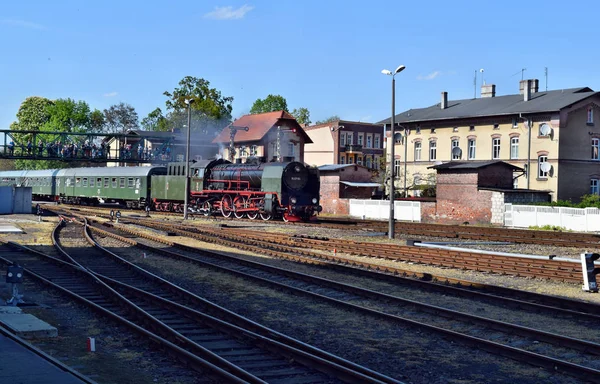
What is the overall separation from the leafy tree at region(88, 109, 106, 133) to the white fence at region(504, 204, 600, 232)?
96587 millimetres

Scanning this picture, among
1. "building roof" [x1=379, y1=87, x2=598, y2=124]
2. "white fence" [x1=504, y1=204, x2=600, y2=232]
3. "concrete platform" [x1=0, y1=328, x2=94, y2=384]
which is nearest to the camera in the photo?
"concrete platform" [x1=0, y1=328, x2=94, y2=384]

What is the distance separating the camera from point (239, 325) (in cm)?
1072

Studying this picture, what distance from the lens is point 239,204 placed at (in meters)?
38.2

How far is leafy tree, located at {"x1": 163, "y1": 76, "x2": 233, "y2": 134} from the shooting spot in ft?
284

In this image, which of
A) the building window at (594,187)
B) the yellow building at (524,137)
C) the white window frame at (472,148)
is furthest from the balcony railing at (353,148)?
the building window at (594,187)

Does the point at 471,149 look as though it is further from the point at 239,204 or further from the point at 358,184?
the point at 239,204

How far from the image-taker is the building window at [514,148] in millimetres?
52469

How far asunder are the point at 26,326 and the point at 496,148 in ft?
161

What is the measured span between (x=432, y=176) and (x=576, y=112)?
40.0ft

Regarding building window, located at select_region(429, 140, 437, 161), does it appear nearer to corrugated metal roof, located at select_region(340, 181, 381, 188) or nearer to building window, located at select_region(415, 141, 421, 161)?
building window, located at select_region(415, 141, 421, 161)

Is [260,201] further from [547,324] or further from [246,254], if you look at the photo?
[547,324]

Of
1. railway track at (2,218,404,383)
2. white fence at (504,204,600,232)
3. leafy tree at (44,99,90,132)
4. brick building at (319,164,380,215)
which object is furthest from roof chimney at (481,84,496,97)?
leafy tree at (44,99,90,132)

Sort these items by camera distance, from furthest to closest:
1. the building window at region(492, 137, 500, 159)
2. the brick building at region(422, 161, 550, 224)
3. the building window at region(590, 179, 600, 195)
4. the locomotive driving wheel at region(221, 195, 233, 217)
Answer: the building window at region(492, 137, 500, 159), the building window at region(590, 179, 600, 195), the locomotive driving wheel at region(221, 195, 233, 217), the brick building at region(422, 161, 550, 224)

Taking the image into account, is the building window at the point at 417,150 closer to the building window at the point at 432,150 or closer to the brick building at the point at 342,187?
the building window at the point at 432,150
